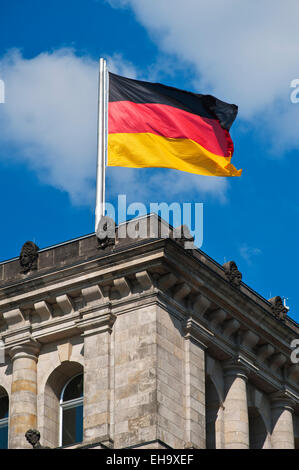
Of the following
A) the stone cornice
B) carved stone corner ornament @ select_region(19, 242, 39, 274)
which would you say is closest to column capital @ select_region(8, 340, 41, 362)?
the stone cornice

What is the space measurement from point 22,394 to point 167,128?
11857mm

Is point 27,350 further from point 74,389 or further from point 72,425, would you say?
point 72,425

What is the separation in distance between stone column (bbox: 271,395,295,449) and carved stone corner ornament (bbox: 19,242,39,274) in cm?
1089

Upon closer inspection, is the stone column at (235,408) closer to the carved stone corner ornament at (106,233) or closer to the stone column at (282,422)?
the stone column at (282,422)

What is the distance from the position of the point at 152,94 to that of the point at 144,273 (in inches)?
356

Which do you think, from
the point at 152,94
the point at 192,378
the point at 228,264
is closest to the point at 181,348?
the point at 192,378

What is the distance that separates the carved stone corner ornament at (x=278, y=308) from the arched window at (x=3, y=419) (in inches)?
454

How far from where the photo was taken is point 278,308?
78938 millimetres

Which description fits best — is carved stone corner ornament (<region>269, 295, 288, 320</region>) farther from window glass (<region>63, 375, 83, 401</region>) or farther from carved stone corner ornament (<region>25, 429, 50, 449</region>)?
carved stone corner ornament (<region>25, 429, 50, 449</region>)

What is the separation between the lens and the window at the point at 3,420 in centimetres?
7325

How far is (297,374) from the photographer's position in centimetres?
7850

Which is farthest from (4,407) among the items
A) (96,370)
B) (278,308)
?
(278,308)

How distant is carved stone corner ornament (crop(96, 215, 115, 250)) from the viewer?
72750 mm
